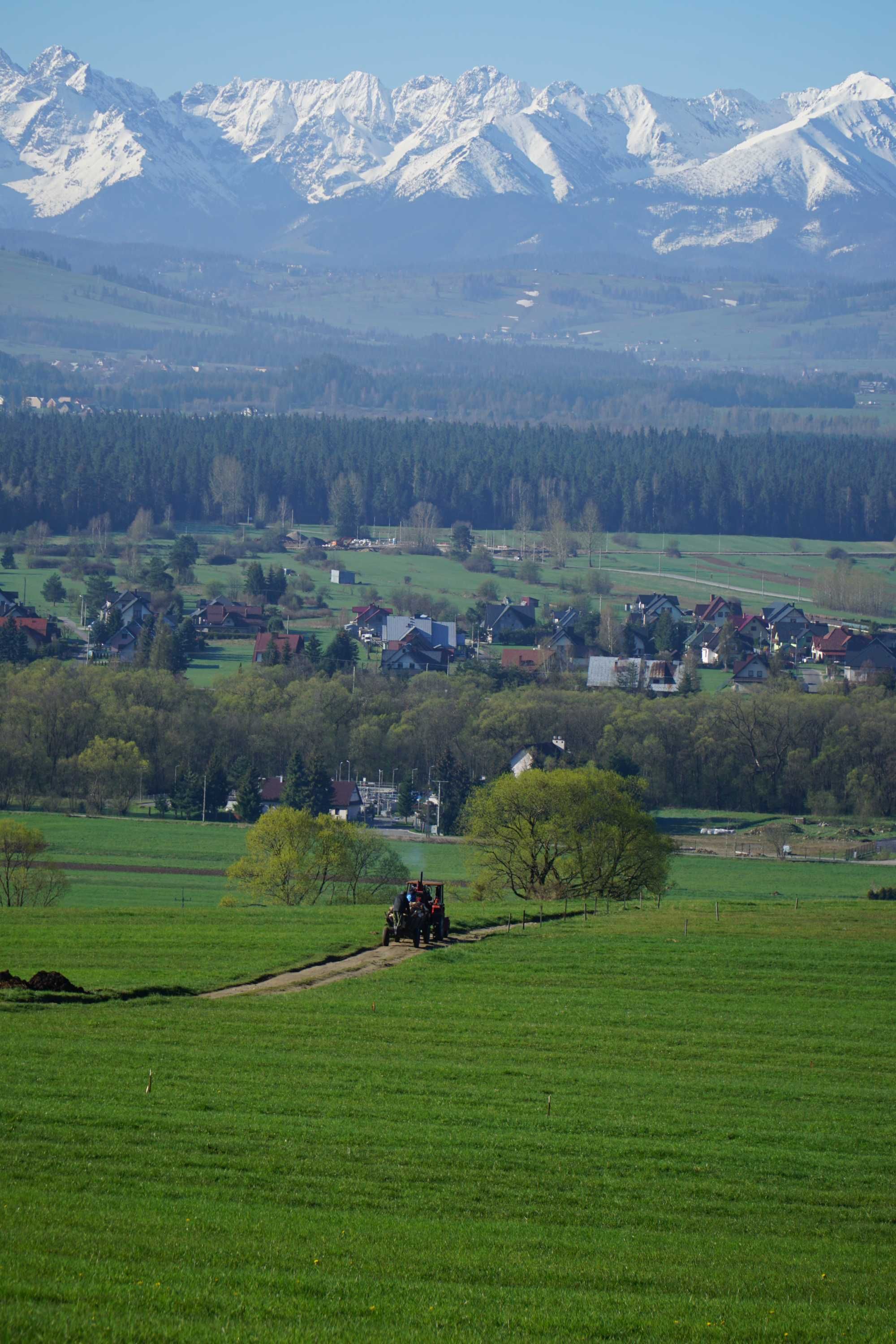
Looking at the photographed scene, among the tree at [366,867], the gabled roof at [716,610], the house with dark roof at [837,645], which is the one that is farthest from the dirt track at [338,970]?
the gabled roof at [716,610]

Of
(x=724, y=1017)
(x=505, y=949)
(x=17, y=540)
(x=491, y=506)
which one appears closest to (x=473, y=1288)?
(x=724, y=1017)

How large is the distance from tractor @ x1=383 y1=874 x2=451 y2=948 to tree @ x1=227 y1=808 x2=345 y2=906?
15.3 metres

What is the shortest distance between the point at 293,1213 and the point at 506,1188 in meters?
2.40

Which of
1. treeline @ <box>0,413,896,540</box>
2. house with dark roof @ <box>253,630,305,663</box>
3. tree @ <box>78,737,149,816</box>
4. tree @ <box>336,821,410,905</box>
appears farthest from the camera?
treeline @ <box>0,413,896,540</box>

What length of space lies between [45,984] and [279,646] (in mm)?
81506

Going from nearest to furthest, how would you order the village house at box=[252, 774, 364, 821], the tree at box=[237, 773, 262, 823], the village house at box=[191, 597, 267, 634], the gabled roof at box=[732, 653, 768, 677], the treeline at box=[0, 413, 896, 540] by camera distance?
the tree at box=[237, 773, 262, 823] < the village house at box=[252, 774, 364, 821] < the gabled roof at box=[732, 653, 768, 677] < the village house at box=[191, 597, 267, 634] < the treeline at box=[0, 413, 896, 540]

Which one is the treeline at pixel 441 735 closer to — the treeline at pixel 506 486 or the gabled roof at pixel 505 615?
the gabled roof at pixel 505 615

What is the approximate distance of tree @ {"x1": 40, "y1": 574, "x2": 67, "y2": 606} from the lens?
12075 centimetres

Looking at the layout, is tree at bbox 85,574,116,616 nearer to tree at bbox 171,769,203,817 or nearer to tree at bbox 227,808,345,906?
tree at bbox 171,769,203,817

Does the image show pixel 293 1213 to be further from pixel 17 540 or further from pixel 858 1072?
pixel 17 540

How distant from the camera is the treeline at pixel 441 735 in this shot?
76438 millimetres

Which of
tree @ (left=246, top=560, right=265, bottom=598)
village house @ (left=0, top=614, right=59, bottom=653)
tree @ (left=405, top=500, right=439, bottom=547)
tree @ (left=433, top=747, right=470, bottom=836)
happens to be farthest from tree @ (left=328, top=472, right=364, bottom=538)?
tree @ (left=433, top=747, right=470, bottom=836)

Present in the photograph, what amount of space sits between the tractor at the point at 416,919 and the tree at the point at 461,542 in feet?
393

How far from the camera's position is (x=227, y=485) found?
172250mm
